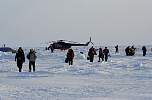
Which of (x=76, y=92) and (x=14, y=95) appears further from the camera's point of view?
(x=76, y=92)

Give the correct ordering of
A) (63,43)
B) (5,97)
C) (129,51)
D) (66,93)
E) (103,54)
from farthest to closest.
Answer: (63,43) → (129,51) → (103,54) → (66,93) → (5,97)

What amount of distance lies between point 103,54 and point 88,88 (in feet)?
81.0

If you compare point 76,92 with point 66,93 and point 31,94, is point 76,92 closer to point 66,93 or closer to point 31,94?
point 66,93

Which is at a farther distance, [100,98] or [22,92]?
[22,92]

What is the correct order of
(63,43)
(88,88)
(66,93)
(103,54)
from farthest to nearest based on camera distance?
(63,43), (103,54), (88,88), (66,93)

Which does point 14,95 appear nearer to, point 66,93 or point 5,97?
point 5,97

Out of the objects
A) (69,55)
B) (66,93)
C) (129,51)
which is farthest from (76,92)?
(129,51)

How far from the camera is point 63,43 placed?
8569 cm

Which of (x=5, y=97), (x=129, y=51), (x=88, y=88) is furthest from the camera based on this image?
(x=129, y=51)

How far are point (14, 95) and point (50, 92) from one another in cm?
143

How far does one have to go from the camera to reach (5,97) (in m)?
13.7

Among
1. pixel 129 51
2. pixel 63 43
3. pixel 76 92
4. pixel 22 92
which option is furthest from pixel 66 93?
pixel 63 43

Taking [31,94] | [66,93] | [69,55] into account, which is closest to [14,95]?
[31,94]

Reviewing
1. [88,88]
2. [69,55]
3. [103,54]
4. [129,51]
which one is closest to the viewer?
[88,88]
